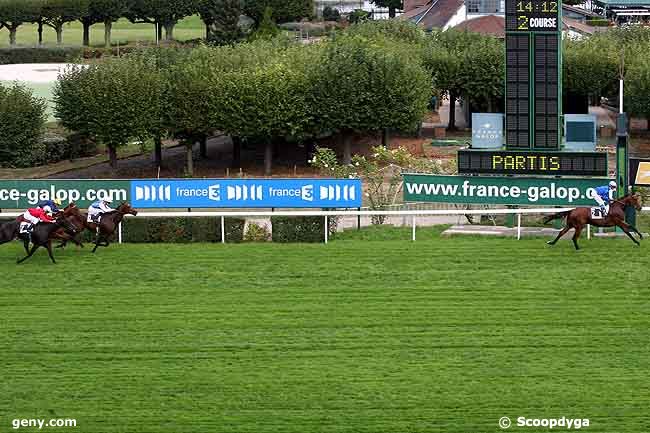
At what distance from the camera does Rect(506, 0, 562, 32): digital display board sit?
3138 cm

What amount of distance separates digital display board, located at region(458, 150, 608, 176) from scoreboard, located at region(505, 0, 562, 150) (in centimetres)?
46

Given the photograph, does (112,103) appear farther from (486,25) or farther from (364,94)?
(486,25)

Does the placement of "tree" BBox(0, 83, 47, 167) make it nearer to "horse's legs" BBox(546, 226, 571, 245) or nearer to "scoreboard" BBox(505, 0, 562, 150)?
"scoreboard" BBox(505, 0, 562, 150)

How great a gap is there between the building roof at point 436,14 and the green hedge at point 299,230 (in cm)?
5694

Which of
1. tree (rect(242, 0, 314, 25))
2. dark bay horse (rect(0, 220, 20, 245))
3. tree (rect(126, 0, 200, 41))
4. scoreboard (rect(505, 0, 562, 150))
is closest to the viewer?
dark bay horse (rect(0, 220, 20, 245))

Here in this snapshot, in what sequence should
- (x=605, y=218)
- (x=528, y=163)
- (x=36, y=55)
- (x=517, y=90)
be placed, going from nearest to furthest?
(x=605, y=218)
(x=528, y=163)
(x=517, y=90)
(x=36, y=55)

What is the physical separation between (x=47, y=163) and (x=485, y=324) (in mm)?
33045

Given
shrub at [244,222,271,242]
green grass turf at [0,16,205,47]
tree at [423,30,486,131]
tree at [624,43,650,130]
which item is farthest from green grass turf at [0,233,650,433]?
green grass turf at [0,16,205,47]

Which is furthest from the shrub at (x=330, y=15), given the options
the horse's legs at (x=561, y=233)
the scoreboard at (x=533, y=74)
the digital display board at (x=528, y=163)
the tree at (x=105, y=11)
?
the horse's legs at (x=561, y=233)

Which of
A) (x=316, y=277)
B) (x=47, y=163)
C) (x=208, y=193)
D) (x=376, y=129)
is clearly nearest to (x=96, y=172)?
(x=47, y=163)

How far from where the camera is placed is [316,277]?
85.2 feet

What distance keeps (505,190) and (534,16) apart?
4.30 m

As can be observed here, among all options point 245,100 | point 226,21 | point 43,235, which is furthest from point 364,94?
point 226,21

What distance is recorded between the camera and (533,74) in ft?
103
